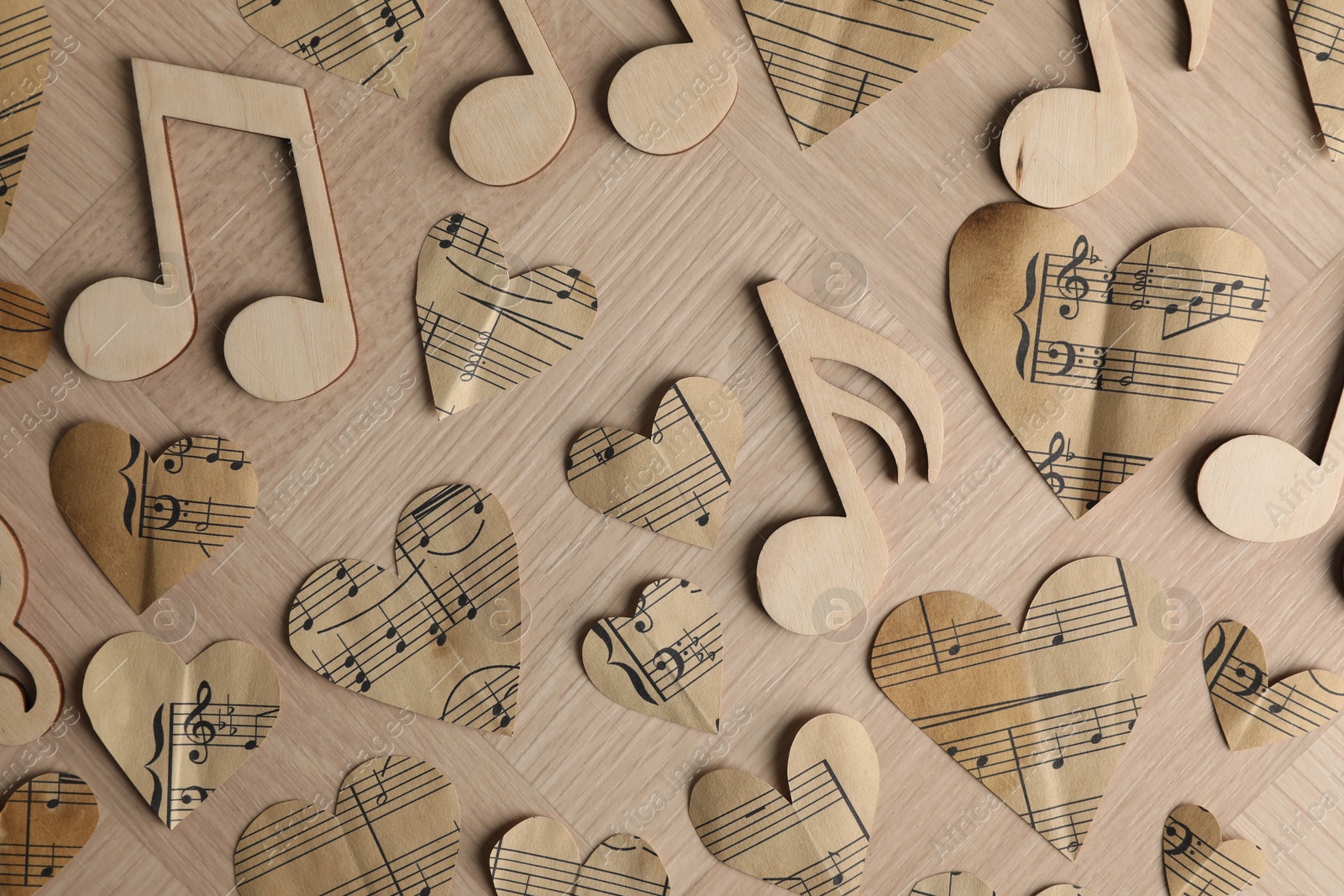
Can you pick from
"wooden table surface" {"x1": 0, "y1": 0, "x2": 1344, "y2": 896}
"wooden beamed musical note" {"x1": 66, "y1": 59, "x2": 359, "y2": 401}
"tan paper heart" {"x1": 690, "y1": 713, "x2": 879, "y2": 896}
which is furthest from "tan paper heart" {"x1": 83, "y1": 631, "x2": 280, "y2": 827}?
"tan paper heart" {"x1": 690, "y1": 713, "x2": 879, "y2": 896}

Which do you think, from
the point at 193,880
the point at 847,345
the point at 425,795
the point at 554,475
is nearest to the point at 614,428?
the point at 554,475

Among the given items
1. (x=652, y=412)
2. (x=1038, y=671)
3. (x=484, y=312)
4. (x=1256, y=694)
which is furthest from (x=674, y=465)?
(x=1256, y=694)

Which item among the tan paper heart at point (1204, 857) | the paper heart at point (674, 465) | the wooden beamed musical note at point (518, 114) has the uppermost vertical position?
the wooden beamed musical note at point (518, 114)

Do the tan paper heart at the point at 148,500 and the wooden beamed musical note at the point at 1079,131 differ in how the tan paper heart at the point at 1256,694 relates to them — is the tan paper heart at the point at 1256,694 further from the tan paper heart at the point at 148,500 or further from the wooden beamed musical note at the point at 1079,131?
the tan paper heart at the point at 148,500

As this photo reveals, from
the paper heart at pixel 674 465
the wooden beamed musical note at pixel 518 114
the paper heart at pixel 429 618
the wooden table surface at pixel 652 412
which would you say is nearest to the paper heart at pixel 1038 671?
the wooden table surface at pixel 652 412

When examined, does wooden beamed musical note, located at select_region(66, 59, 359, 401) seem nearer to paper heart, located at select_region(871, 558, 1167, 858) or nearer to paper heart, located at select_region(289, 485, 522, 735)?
paper heart, located at select_region(289, 485, 522, 735)

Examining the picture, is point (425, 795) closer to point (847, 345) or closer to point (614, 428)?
point (614, 428)
